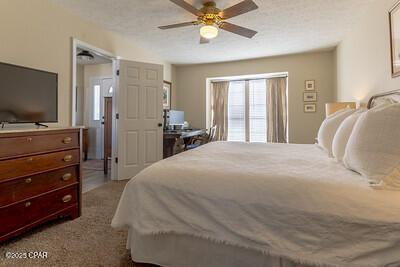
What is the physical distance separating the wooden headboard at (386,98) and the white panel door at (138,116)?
323cm

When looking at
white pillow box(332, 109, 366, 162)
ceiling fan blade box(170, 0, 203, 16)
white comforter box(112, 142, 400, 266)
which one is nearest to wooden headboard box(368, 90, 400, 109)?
white pillow box(332, 109, 366, 162)

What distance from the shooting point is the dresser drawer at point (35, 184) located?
5.90 ft

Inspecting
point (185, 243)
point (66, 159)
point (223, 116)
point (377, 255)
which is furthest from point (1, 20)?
point (223, 116)

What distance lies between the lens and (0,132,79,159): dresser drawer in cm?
179

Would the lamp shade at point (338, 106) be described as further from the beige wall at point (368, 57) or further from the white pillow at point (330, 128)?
the white pillow at point (330, 128)

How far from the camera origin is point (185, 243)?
1.46 m

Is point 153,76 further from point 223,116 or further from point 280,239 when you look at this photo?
point 280,239

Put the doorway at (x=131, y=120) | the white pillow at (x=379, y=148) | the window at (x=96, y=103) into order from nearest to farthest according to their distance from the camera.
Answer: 1. the white pillow at (x=379, y=148)
2. the doorway at (x=131, y=120)
3. the window at (x=96, y=103)

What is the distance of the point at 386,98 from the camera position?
2459 mm

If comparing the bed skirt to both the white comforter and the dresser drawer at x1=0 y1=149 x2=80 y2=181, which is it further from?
the dresser drawer at x1=0 y1=149 x2=80 y2=181

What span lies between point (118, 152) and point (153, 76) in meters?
1.51

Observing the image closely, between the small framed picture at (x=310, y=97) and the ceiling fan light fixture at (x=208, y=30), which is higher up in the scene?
the ceiling fan light fixture at (x=208, y=30)

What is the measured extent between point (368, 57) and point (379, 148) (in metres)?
2.38

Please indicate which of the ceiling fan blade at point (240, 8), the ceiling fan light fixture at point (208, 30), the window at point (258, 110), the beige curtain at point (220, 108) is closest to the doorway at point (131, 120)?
the ceiling fan light fixture at point (208, 30)
